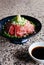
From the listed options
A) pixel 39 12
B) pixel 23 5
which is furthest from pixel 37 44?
pixel 23 5

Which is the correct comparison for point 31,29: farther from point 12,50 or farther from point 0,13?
point 0,13

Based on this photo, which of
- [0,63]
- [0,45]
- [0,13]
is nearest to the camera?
[0,63]

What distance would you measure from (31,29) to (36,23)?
77 mm

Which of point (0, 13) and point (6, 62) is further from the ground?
point (0, 13)

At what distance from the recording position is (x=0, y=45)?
38.6 inches

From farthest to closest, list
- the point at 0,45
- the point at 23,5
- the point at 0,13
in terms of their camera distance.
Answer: the point at 23,5 → the point at 0,13 → the point at 0,45

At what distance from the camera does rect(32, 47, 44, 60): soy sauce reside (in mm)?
828

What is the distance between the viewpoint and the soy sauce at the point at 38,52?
2.72 ft

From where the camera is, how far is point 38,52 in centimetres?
85

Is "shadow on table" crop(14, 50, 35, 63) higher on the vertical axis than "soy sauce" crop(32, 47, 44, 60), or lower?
lower

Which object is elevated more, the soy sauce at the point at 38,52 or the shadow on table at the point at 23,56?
the soy sauce at the point at 38,52

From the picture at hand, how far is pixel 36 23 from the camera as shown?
3.48ft

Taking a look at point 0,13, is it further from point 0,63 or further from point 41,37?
point 0,63

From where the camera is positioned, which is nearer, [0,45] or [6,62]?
[6,62]
